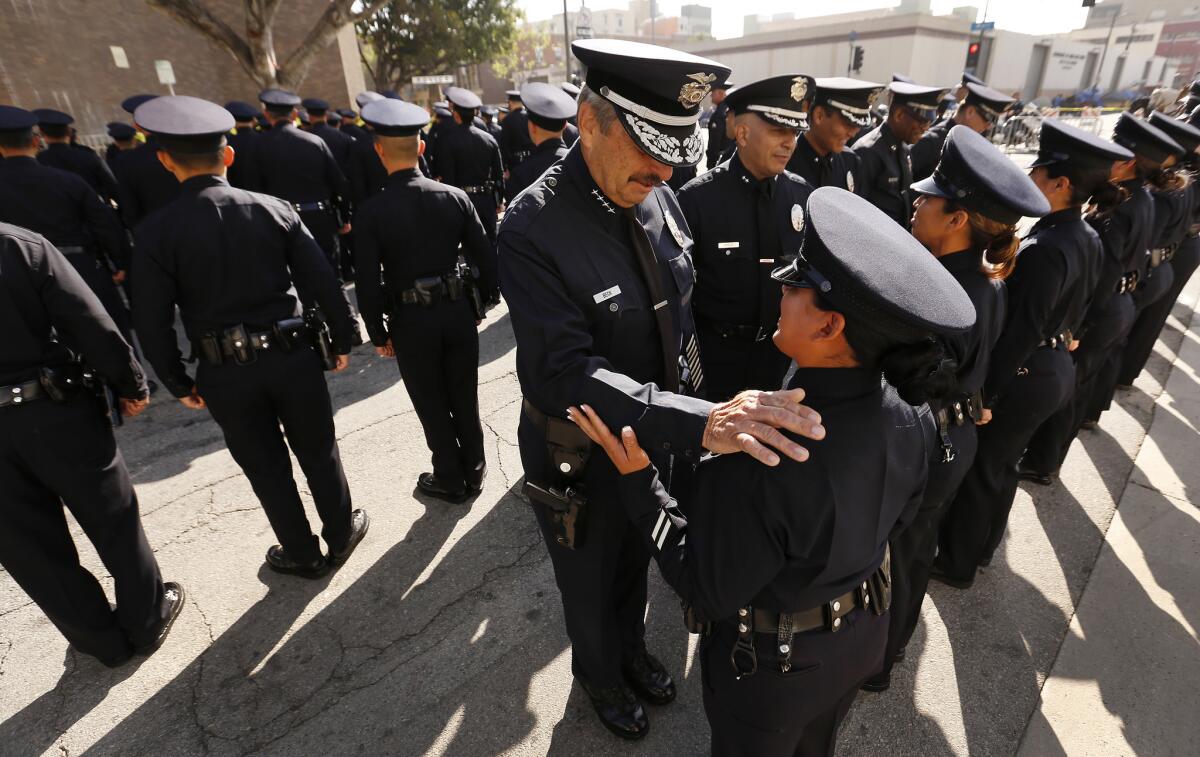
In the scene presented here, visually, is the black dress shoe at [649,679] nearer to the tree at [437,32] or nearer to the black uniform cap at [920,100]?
the black uniform cap at [920,100]

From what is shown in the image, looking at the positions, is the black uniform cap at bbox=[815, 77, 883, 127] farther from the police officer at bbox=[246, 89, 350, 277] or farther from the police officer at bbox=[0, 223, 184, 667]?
the police officer at bbox=[246, 89, 350, 277]

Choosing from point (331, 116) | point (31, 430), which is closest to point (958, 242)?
point (31, 430)

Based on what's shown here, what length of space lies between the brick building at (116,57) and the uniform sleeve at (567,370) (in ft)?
63.3

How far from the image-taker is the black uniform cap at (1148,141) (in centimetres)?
370

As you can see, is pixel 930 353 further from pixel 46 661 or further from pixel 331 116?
pixel 331 116

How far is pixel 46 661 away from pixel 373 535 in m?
1.56

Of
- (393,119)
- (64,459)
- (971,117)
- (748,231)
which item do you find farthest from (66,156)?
(971,117)

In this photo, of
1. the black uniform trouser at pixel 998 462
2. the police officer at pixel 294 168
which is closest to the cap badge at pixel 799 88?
the black uniform trouser at pixel 998 462

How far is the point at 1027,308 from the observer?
100.0 inches

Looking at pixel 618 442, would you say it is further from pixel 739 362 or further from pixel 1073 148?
pixel 1073 148

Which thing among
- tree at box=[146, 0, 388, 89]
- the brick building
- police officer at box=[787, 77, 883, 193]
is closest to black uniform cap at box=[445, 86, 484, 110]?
police officer at box=[787, 77, 883, 193]

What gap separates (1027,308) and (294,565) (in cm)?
389

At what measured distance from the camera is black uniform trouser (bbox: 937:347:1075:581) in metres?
2.86

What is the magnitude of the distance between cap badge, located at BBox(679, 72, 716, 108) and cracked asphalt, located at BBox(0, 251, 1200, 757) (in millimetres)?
2426
